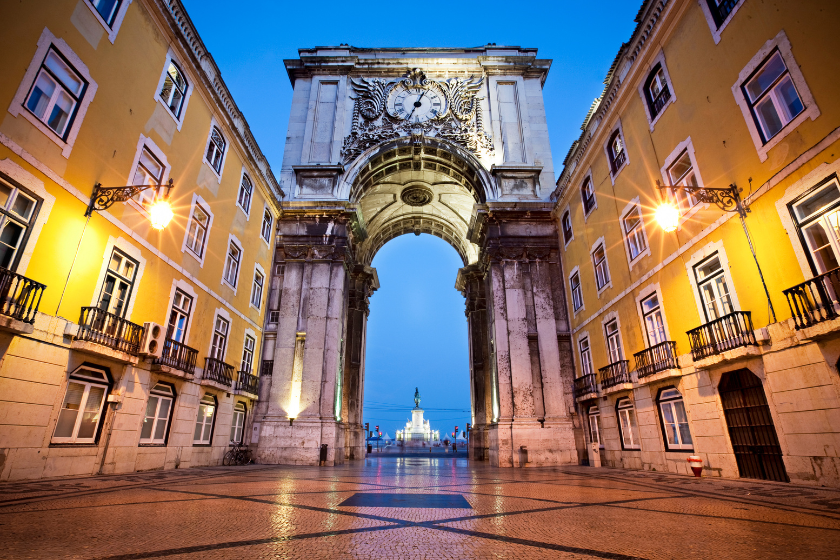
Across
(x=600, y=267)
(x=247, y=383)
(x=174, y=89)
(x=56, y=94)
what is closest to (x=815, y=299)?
(x=600, y=267)

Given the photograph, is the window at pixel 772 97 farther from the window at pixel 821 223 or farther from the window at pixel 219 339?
the window at pixel 219 339

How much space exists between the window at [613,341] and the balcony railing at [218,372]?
14804 mm

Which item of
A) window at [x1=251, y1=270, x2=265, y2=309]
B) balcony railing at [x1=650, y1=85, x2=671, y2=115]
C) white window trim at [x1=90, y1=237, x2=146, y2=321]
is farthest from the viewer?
window at [x1=251, y1=270, x2=265, y2=309]

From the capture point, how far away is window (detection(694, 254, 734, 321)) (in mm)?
10445

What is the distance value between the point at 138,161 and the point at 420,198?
815 inches

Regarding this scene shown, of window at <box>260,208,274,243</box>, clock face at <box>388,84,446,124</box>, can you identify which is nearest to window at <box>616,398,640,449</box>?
window at <box>260,208,274,243</box>

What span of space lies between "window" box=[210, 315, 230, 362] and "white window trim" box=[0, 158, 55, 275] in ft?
24.7

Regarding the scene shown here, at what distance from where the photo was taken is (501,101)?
81.3ft

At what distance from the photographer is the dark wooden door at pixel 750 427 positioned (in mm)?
9086

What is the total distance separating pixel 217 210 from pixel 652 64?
1619 cm

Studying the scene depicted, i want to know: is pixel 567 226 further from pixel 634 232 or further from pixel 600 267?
pixel 634 232

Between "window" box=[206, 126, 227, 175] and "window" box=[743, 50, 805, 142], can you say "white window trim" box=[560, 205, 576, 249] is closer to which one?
"window" box=[743, 50, 805, 142]

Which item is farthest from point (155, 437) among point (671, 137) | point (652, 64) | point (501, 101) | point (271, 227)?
point (501, 101)

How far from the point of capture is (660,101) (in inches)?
516
